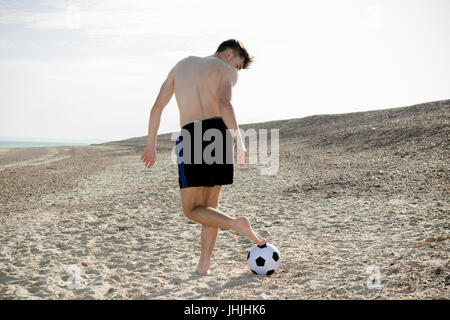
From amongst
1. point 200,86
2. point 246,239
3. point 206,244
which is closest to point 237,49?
point 200,86

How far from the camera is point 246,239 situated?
5.47m

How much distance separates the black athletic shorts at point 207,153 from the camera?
3.41 meters

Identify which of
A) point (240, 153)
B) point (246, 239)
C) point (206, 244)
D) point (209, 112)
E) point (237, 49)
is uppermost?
point (237, 49)

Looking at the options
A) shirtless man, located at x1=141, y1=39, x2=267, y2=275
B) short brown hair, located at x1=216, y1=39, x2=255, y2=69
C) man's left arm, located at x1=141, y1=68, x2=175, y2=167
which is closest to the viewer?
shirtless man, located at x1=141, y1=39, x2=267, y2=275

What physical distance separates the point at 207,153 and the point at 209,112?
38cm

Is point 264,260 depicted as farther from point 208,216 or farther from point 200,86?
point 200,86

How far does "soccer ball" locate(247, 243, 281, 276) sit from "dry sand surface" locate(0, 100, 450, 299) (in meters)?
0.09

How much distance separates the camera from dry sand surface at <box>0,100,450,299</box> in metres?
3.46

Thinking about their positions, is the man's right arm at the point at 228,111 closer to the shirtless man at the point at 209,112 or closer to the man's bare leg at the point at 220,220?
the shirtless man at the point at 209,112

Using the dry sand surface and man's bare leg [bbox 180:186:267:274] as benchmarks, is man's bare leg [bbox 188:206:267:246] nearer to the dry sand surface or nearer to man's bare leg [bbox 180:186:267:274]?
man's bare leg [bbox 180:186:267:274]

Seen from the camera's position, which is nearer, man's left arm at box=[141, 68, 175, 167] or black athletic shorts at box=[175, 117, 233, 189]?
black athletic shorts at box=[175, 117, 233, 189]

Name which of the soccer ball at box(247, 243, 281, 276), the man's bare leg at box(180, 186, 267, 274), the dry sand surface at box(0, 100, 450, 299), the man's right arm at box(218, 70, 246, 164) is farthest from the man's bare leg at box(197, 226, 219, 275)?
the man's right arm at box(218, 70, 246, 164)

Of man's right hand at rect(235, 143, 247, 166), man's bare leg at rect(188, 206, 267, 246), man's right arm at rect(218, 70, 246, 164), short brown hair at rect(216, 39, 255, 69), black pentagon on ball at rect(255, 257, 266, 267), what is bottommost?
black pentagon on ball at rect(255, 257, 266, 267)
